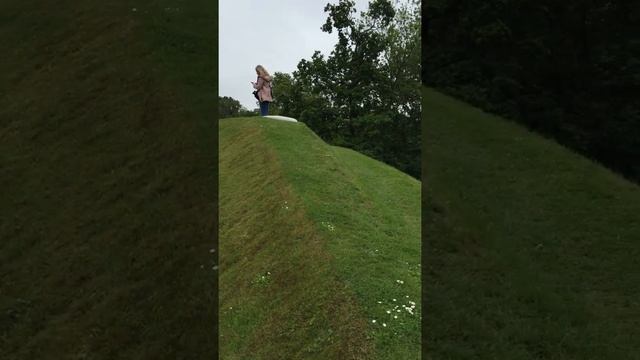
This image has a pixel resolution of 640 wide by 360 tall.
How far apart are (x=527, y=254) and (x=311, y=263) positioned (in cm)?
500

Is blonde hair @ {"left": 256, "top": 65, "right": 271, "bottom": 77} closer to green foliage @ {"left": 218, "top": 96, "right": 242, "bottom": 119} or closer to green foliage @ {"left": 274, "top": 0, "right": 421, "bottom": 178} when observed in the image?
green foliage @ {"left": 274, "top": 0, "right": 421, "bottom": 178}

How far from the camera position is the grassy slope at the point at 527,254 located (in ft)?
27.1

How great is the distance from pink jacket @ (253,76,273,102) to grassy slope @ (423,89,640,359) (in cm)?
676

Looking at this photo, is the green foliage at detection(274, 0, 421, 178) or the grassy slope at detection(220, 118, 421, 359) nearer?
the grassy slope at detection(220, 118, 421, 359)

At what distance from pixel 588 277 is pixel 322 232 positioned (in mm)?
5467

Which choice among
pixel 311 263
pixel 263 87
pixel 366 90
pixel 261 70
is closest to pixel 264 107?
pixel 263 87

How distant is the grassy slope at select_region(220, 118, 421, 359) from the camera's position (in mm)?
7312
